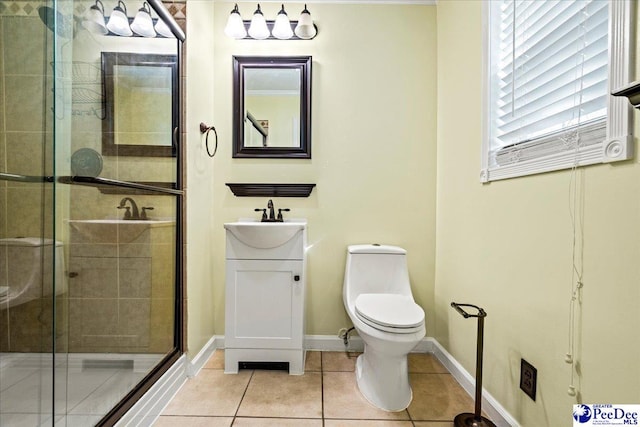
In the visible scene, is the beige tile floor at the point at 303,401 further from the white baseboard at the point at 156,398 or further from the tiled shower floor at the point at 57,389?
the tiled shower floor at the point at 57,389

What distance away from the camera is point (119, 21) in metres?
1.29

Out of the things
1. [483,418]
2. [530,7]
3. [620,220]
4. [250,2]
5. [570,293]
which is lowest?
[483,418]

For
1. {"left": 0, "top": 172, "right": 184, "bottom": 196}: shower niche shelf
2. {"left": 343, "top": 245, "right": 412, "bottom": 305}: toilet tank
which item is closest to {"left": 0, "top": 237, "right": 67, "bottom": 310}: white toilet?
{"left": 0, "top": 172, "right": 184, "bottom": 196}: shower niche shelf

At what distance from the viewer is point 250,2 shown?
6.50 feet

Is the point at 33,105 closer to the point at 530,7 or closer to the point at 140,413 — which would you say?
the point at 140,413

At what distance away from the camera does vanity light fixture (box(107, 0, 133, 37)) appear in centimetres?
126

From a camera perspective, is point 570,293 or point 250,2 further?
point 250,2

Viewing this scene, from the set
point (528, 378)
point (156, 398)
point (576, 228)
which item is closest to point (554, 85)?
point (576, 228)

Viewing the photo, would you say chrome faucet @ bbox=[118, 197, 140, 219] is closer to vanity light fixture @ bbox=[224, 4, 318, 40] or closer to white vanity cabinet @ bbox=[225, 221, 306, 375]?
white vanity cabinet @ bbox=[225, 221, 306, 375]

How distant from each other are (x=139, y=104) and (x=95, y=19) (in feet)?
1.15

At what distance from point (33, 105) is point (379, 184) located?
5.78ft

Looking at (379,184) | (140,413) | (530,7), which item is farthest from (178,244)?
(530,7)

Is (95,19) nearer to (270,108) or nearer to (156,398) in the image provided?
(270,108)

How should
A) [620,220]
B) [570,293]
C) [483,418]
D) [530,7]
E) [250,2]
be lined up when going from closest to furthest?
[620,220] → [570,293] → [530,7] → [483,418] → [250,2]
